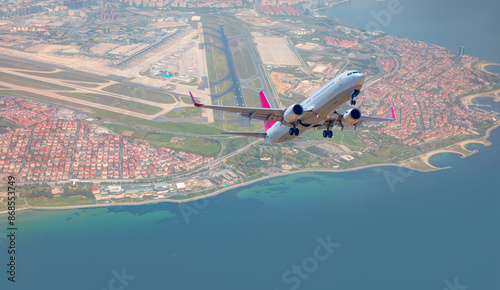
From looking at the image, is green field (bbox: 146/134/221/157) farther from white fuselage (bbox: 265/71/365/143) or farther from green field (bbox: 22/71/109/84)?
white fuselage (bbox: 265/71/365/143)

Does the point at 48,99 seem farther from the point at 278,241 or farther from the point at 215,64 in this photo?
the point at 278,241

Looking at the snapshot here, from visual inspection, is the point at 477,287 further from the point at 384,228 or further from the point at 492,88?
the point at 492,88

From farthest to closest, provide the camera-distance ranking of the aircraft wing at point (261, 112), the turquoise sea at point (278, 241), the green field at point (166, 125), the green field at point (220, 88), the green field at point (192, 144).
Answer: the green field at point (220, 88) < the green field at point (166, 125) < the green field at point (192, 144) < the turquoise sea at point (278, 241) < the aircraft wing at point (261, 112)

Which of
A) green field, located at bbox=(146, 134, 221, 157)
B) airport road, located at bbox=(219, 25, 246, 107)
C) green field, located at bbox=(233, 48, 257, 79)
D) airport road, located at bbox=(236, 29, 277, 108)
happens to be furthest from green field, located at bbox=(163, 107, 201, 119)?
green field, located at bbox=(233, 48, 257, 79)

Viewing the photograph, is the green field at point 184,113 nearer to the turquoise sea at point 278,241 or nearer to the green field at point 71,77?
the green field at point 71,77

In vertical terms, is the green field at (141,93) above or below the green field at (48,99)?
above

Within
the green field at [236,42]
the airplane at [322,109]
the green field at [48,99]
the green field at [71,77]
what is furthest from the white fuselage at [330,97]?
the green field at [236,42]

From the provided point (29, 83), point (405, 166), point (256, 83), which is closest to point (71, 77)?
point (29, 83)
